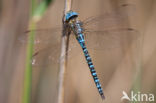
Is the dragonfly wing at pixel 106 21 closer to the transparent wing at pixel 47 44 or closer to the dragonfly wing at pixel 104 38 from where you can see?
the dragonfly wing at pixel 104 38

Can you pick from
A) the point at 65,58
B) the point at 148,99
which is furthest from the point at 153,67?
the point at 65,58

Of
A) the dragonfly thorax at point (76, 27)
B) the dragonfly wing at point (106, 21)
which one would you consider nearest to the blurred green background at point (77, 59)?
the dragonfly wing at point (106, 21)

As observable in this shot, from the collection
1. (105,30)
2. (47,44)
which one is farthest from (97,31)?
(47,44)

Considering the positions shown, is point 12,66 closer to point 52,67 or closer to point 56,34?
point 52,67

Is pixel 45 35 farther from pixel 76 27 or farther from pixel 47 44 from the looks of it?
pixel 76 27

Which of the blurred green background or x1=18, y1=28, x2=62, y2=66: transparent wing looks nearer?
x1=18, y1=28, x2=62, y2=66: transparent wing

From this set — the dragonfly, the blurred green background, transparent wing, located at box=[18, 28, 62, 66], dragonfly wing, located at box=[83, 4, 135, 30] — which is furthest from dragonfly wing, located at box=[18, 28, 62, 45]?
the blurred green background

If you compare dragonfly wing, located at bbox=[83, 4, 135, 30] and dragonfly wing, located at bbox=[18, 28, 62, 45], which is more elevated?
dragonfly wing, located at bbox=[83, 4, 135, 30]

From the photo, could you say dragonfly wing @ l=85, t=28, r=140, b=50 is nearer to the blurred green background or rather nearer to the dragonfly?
the dragonfly
